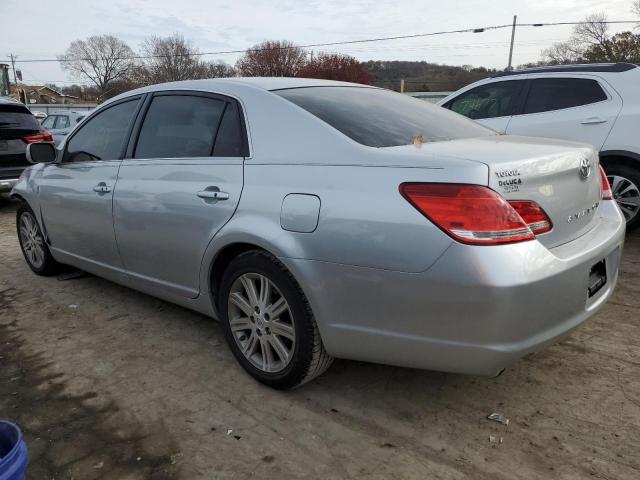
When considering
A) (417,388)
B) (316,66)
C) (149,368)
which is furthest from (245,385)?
(316,66)

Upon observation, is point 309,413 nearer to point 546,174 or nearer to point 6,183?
point 546,174

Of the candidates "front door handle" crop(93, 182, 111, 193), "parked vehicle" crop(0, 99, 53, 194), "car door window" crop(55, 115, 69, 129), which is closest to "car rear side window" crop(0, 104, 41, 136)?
"parked vehicle" crop(0, 99, 53, 194)

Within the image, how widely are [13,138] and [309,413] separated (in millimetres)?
7493

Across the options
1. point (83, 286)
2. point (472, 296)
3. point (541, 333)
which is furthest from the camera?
point (83, 286)

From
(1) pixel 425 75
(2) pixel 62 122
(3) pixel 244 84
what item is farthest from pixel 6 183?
(1) pixel 425 75

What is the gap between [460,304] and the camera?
1.95 meters

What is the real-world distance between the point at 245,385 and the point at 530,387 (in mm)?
1494

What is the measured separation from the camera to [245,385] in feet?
9.12

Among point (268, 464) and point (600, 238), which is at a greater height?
point (600, 238)

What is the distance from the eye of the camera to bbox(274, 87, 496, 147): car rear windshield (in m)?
2.47

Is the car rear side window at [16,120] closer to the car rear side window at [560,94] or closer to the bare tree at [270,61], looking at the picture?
the car rear side window at [560,94]

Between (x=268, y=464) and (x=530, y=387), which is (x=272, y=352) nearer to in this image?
(x=268, y=464)

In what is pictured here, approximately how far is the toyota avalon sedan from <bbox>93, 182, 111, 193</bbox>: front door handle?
0.05ft

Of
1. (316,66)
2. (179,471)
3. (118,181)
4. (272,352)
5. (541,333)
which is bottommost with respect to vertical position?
(179,471)
